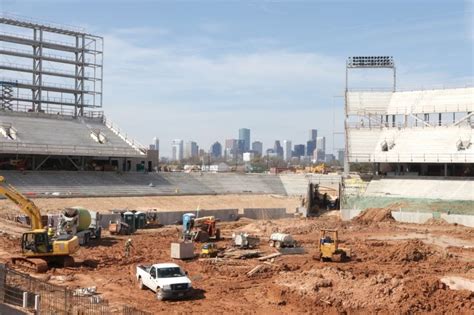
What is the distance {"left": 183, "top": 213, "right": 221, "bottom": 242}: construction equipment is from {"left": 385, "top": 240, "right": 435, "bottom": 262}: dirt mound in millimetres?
11991

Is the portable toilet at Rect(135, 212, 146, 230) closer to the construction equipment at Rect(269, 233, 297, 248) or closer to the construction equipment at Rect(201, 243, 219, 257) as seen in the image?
the construction equipment at Rect(201, 243, 219, 257)

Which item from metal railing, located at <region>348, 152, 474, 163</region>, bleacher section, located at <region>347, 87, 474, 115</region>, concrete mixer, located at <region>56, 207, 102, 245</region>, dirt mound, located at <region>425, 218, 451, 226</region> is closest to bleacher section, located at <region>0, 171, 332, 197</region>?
metal railing, located at <region>348, 152, 474, 163</region>

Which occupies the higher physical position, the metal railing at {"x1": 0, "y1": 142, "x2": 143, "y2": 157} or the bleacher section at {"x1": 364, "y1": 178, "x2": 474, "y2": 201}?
the metal railing at {"x1": 0, "y1": 142, "x2": 143, "y2": 157}

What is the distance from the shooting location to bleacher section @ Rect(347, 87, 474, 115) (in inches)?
2643

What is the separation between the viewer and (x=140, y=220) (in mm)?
43031

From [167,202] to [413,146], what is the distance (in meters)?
27.7

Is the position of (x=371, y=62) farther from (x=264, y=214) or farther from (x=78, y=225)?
(x=78, y=225)

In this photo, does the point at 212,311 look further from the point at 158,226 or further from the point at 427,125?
the point at 427,125

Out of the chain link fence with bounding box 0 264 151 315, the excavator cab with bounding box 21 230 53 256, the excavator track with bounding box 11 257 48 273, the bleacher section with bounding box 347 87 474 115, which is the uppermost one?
the bleacher section with bounding box 347 87 474 115

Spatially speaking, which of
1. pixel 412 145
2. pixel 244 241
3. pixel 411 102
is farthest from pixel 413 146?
pixel 244 241

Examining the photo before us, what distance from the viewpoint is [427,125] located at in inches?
2648

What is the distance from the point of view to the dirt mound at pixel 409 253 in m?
29.5

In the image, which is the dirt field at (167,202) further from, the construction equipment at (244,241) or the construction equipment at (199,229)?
the construction equipment at (244,241)

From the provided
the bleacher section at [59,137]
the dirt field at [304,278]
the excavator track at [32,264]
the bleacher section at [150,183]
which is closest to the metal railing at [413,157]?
the bleacher section at [150,183]
